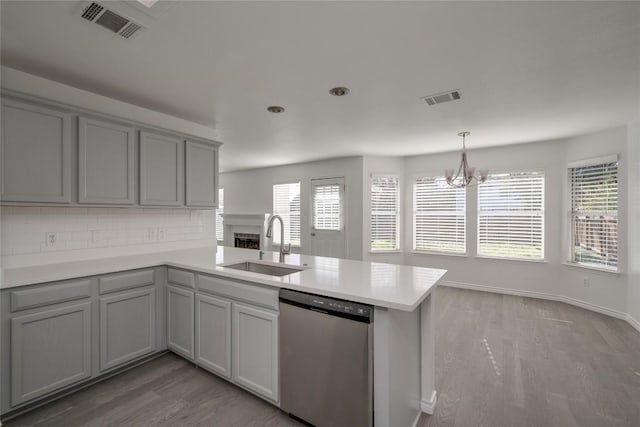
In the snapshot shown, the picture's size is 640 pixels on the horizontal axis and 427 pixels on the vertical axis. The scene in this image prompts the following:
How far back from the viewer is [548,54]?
2053 millimetres

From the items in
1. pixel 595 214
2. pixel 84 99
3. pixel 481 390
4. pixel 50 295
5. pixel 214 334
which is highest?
pixel 84 99

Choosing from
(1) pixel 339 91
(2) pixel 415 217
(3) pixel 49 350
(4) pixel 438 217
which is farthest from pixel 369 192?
(3) pixel 49 350

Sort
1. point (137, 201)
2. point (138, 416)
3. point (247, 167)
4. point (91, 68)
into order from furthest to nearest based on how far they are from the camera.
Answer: point (247, 167)
point (137, 201)
point (91, 68)
point (138, 416)

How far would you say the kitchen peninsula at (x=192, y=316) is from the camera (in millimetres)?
1640

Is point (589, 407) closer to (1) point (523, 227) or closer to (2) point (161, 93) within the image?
(1) point (523, 227)

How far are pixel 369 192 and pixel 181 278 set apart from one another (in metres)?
3.92

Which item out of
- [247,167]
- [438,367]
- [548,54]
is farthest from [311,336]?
[247,167]

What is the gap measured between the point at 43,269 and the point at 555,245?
247 inches

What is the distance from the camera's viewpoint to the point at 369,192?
222 inches

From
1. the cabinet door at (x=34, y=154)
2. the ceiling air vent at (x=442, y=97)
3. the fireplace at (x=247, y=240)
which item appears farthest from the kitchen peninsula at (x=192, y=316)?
the fireplace at (x=247, y=240)

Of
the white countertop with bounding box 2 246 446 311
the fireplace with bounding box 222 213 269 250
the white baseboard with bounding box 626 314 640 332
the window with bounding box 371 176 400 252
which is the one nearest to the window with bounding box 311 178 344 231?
the window with bounding box 371 176 400 252

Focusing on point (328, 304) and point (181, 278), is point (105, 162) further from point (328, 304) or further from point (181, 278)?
A: point (328, 304)

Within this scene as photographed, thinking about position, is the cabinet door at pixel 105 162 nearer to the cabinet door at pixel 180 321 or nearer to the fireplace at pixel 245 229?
the cabinet door at pixel 180 321

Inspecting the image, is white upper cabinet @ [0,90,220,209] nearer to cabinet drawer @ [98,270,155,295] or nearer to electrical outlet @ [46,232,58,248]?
electrical outlet @ [46,232,58,248]
